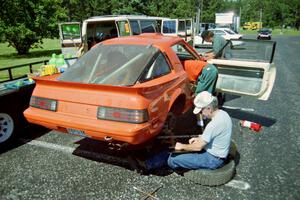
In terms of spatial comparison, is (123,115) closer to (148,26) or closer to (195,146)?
(195,146)

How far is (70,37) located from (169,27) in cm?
546

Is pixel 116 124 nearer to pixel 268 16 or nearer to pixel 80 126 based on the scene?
pixel 80 126

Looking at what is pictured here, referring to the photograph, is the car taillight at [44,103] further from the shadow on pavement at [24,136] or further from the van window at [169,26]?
the van window at [169,26]

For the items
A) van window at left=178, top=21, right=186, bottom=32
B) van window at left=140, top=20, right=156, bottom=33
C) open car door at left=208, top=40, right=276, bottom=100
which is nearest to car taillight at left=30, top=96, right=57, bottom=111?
open car door at left=208, top=40, right=276, bottom=100

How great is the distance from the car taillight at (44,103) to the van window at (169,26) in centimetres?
1120

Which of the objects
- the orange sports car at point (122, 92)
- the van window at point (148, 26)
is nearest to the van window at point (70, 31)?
the van window at point (148, 26)

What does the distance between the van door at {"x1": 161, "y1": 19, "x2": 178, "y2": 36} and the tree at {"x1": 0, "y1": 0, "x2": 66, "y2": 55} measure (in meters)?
9.78

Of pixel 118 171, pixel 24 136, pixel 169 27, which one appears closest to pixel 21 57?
Result: pixel 169 27

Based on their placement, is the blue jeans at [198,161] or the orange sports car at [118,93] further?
the blue jeans at [198,161]

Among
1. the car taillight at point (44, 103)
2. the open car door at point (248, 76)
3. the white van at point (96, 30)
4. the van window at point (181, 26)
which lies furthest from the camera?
the van window at point (181, 26)

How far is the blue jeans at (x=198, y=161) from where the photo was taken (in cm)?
369

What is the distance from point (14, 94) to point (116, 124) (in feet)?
7.63

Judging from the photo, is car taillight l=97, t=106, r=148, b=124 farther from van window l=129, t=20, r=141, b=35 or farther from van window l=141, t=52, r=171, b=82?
van window l=129, t=20, r=141, b=35

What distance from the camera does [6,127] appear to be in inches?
192
